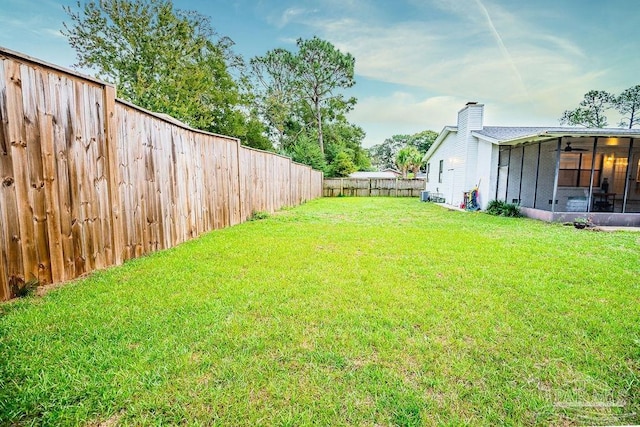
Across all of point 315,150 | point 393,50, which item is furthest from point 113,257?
point 315,150

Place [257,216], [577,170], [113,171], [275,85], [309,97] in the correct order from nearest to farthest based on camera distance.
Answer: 1. [113,171]
2. [257,216]
3. [577,170]
4. [309,97]
5. [275,85]

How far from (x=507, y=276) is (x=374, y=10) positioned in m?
10.9

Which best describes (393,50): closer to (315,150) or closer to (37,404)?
(315,150)

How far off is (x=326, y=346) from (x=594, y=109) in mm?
41980

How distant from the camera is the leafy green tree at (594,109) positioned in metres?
29.7

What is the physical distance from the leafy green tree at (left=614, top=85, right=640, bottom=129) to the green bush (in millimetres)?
29437

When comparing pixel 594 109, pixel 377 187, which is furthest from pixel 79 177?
pixel 594 109

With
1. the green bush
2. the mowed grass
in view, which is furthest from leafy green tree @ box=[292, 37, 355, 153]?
the mowed grass

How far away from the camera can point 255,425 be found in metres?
1.39

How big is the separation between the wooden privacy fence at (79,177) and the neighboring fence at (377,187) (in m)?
16.6

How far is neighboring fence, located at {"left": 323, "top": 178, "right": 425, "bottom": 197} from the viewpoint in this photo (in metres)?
21.8

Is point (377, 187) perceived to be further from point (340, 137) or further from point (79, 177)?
point (79, 177)

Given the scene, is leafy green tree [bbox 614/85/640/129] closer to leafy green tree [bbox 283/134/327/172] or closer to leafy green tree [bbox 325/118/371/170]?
leafy green tree [bbox 325/118/371/170]

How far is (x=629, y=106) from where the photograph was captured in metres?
28.6
